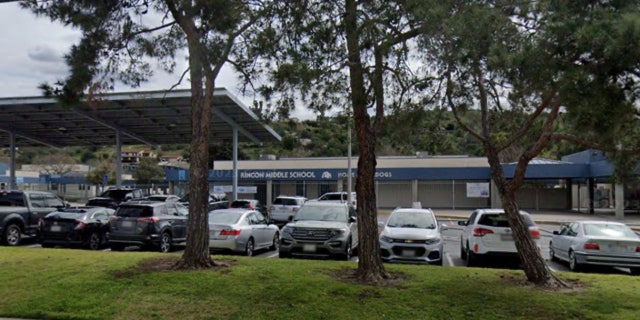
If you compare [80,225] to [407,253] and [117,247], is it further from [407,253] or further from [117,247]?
[407,253]

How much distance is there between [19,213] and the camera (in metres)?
18.0

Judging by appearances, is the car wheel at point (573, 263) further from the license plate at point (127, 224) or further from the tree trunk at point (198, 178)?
the license plate at point (127, 224)

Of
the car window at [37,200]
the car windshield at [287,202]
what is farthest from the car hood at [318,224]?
the car windshield at [287,202]

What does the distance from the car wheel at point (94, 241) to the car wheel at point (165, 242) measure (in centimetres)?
246

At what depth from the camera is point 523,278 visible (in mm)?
10430

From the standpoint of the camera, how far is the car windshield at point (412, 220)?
14875mm

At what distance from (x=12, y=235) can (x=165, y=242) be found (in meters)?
5.23

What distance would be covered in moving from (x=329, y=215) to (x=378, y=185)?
32.6m

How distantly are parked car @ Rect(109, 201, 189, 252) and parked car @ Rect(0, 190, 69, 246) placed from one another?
3361 millimetres

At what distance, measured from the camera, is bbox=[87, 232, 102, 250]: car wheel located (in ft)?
56.6

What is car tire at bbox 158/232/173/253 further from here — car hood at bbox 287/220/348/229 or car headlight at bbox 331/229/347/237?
car headlight at bbox 331/229/347/237

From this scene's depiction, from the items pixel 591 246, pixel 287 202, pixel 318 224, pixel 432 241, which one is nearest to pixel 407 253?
pixel 432 241

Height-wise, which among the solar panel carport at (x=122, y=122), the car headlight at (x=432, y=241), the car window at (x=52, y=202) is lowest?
the car headlight at (x=432, y=241)

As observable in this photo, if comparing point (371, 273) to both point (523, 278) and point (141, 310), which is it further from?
point (141, 310)
